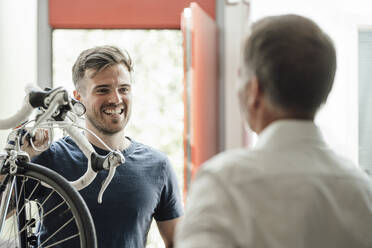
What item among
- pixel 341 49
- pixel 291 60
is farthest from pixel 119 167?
pixel 341 49

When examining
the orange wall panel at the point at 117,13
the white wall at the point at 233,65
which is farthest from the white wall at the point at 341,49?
the white wall at the point at 233,65

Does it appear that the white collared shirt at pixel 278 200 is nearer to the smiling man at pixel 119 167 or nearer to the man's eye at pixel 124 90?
the smiling man at pixel 119 167

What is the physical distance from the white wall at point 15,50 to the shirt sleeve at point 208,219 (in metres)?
1.59

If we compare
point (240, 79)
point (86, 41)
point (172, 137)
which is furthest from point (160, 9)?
point (240, 79)

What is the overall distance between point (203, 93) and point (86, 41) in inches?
44.5

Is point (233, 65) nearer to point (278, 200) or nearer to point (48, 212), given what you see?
point (48, 212)

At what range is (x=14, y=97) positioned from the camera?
2.21 metres

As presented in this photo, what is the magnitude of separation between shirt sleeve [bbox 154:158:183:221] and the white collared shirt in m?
1.01

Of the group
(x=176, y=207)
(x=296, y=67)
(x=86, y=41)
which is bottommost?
(x=176, y=207)

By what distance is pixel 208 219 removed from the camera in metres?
0.63

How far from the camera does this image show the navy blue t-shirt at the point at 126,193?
1.53 m

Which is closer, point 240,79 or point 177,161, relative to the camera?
point 240,79

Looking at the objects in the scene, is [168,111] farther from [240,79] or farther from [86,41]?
[240,79]

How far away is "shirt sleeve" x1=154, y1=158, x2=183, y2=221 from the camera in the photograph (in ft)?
5.49
